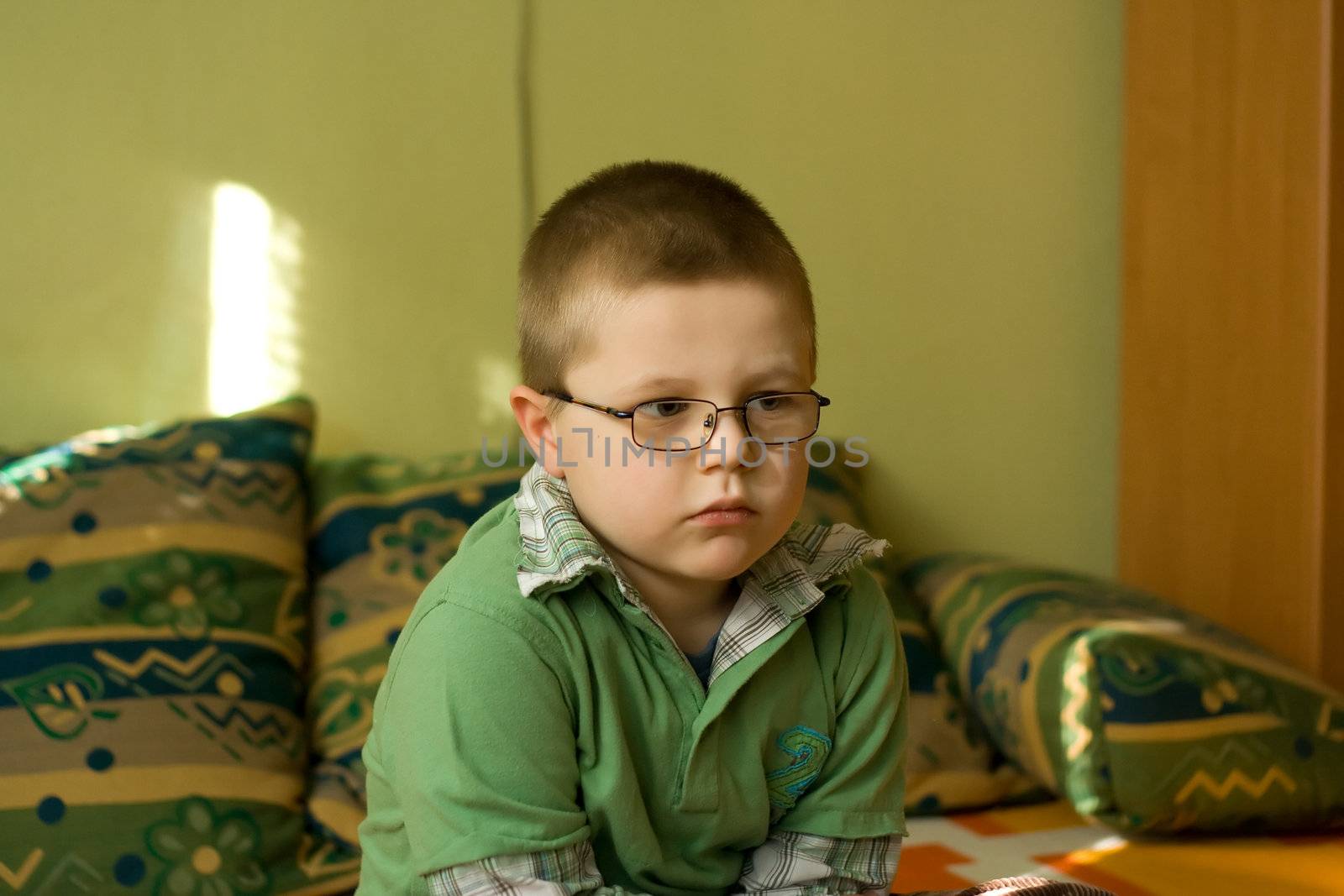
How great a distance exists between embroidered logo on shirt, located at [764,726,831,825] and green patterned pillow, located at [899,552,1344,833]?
648mm

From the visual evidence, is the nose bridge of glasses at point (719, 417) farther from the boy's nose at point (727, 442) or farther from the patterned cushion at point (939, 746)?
the patterned cushion at point (939, 746)

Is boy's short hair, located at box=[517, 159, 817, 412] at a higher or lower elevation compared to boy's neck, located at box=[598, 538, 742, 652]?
higher

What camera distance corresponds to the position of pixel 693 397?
0.91 meters

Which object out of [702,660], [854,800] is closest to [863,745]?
[854,800]

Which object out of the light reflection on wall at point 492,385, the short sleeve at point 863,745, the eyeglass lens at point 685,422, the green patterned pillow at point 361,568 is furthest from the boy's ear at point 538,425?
the light reflection on wall at point 492,385

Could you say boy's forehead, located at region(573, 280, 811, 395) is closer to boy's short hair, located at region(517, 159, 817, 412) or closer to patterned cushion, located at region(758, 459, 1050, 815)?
boy's short hair, located at region(517, 159, 817, 412)

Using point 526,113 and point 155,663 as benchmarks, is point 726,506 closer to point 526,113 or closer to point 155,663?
point 155,663

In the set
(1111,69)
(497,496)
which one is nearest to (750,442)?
(497,496)

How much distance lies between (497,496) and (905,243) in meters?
0.90

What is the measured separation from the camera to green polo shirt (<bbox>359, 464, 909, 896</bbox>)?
879 millimetres

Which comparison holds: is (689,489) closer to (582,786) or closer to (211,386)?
(582,786)

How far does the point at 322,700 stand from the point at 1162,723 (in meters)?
1.07

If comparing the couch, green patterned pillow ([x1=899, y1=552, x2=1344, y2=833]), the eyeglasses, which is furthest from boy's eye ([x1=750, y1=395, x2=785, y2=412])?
green patterned pillow ([x1=899, y1=552, x2=1344, y2=833])

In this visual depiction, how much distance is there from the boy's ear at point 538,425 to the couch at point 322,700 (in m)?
0.67
